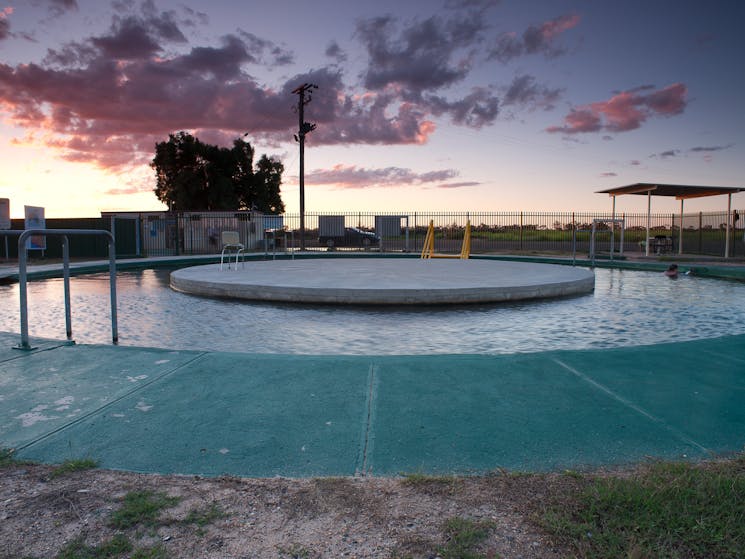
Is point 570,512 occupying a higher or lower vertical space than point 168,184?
lower

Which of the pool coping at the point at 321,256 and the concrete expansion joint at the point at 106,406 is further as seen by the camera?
the pool coping at the point at 321,256

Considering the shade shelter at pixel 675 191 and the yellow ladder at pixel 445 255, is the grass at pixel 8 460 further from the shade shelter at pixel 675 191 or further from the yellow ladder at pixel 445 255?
the shade shelter at pixel 675 191

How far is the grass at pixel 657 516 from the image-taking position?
193 centimetres

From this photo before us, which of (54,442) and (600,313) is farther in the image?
(600,313)

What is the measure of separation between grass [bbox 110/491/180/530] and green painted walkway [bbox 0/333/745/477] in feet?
0.91

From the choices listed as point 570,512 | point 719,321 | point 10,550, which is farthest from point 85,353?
point 719,321

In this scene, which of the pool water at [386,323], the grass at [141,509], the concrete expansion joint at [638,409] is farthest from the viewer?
the pool water at [386,323]

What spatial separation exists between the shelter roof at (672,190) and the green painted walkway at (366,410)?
18343 millimetres

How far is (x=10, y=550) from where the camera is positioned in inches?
77.4

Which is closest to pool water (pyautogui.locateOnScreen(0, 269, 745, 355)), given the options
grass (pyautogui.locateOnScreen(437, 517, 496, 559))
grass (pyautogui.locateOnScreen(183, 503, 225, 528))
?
grass (pyautogui.locateOnScreen(183, 503, 225, 528))

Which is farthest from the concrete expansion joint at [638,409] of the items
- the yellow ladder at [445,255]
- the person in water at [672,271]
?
the yellow ladder at [445,255]

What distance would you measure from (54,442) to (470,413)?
8.23 feet

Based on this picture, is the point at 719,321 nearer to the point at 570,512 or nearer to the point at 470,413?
the point at 470,413

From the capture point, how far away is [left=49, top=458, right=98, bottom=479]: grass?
2.59m
